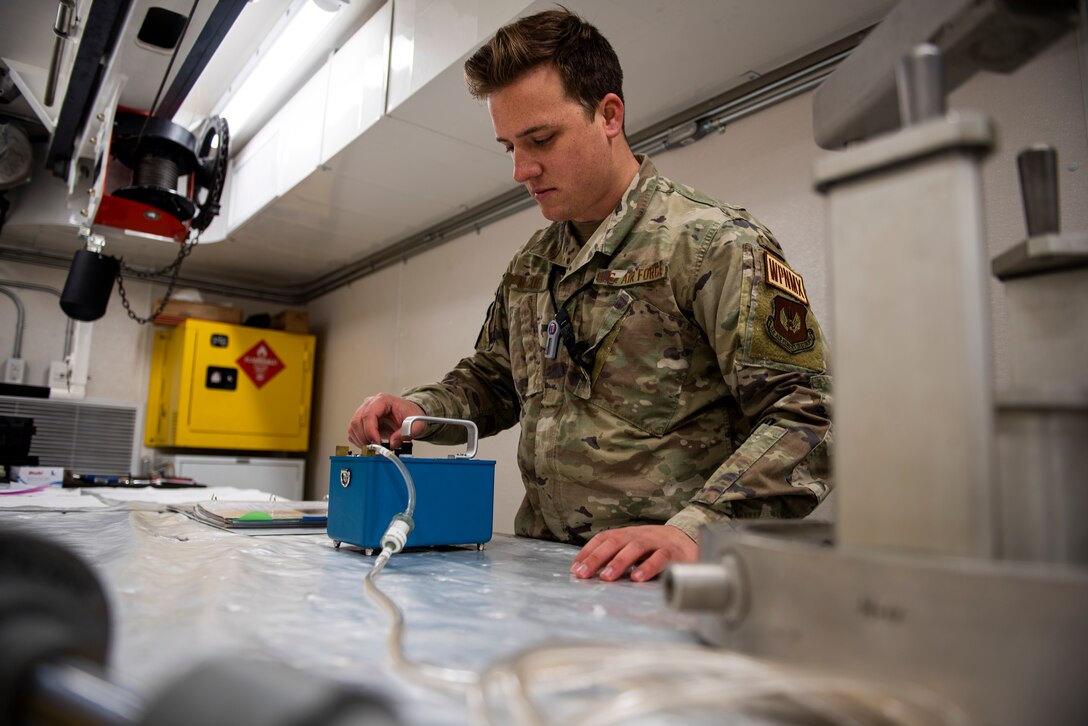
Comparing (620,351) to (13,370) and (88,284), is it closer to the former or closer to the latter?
(88,284)

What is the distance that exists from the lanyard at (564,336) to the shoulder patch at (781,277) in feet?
0.95

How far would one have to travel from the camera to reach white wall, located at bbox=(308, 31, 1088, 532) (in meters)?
1.29

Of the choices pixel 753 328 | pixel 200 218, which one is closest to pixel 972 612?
pixel 753 328

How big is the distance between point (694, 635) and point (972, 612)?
0.71ft

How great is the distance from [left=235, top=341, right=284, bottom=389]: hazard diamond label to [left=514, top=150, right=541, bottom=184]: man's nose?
3.12 m

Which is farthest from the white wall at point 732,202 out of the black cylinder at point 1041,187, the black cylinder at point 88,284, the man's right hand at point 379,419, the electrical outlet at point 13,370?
the electrical outlet at point 13,370

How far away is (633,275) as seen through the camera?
108cm

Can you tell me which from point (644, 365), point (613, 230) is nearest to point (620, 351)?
point (644, 365)

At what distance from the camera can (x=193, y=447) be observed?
3857 millimetres

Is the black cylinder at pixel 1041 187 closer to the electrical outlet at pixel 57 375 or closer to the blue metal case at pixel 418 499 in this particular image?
the blue metal case at pixel 418 499

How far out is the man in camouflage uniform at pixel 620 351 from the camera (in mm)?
837

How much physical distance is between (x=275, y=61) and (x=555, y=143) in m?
1.91

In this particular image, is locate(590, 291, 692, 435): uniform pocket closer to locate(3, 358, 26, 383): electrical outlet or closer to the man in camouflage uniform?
the man in camouflage uniform

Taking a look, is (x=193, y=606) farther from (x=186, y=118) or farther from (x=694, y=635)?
(x=186, y=118)
